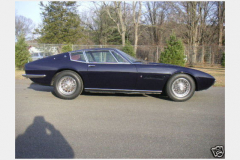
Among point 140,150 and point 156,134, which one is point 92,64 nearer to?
point 156,134

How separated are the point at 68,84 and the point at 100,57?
1121mm

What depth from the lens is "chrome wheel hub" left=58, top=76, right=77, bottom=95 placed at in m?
5.32

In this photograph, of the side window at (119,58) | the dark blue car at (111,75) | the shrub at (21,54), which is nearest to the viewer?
the dark blue car at (111,75)

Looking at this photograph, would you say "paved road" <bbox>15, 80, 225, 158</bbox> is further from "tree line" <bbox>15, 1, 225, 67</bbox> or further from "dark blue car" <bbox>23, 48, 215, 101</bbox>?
"tree line" <bbox>15, 1, 225, 67</bbox>

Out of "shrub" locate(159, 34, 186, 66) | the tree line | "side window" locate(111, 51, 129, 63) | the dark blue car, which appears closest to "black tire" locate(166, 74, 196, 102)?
the dark blue car

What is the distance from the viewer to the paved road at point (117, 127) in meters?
2.62

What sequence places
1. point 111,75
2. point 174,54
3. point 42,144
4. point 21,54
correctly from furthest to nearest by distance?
point 21,54
point 174,54
point 111,75
point 42,144

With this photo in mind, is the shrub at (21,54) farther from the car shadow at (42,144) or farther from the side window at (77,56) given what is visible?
the car shadow at (42,144)

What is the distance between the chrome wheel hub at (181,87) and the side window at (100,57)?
5.57ft

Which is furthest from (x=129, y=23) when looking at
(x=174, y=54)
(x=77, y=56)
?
(x=77, y=56)

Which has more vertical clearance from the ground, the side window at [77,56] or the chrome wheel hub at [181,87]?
the side window at [77,56]

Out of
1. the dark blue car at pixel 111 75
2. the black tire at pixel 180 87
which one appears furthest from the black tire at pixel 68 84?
the black tire at pixel 180 87

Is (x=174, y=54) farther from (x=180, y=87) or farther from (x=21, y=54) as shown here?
(x=21, y=54)

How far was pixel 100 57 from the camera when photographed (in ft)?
17.6
